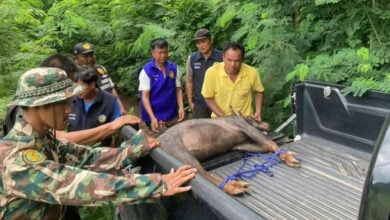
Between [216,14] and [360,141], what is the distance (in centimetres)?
522

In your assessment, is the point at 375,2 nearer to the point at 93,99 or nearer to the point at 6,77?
the point at 93,99

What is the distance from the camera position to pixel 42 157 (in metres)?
1.92

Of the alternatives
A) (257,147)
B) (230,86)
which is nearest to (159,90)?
(230,86)

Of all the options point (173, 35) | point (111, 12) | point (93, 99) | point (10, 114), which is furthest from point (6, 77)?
point (111, 12)

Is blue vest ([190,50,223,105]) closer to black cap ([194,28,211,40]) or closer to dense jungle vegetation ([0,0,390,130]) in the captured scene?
black cap ([194,28,211,40])

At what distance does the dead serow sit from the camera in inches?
133

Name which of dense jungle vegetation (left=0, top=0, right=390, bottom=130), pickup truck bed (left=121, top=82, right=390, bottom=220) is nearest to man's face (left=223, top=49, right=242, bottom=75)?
dense jungle vegetation (left=0, top=0, right=390, bottom=130)

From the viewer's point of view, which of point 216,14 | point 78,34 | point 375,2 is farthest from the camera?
point 78,34

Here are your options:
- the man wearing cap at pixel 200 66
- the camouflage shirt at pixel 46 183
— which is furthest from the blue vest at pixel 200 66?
the camouflage shirt at pixel 46 183

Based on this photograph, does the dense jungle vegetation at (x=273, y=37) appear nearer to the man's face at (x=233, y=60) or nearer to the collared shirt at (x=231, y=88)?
the collared shirt at (x=231, y=88)

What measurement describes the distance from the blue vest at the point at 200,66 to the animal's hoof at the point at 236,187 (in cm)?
285

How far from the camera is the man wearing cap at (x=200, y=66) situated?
5.61 m

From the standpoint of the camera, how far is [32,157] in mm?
1887

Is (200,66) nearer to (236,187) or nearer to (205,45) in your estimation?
(205,45)
